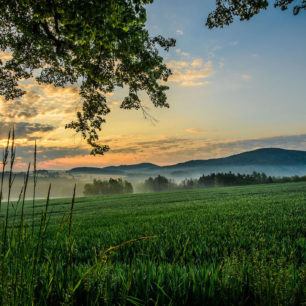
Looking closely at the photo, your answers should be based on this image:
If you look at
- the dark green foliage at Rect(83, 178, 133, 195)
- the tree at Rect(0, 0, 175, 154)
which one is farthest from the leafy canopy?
the dark green foliage at Rect(83, 178, 133, 195)

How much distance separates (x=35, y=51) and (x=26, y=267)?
14.5 metres

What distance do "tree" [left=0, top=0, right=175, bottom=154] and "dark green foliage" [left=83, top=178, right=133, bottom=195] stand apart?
582 ft

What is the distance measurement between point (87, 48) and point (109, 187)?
18883 cm

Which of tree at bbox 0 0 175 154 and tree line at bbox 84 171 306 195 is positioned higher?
tree at bbox 0 0 175 154

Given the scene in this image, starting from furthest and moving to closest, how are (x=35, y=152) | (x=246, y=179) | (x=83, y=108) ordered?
(x=246, y=179), (x=83, y=108), (x=35, y=152)

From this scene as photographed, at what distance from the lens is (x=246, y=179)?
111750 millimetres

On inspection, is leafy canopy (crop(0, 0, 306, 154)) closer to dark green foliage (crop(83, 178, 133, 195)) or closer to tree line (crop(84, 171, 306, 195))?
tree line (crop(84, 171, 306, 195))

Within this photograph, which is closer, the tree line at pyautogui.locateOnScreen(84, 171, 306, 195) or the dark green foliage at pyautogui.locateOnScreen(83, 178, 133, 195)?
the tree line at pyautogui.locateOnScreen(84, 171, 306, 195)

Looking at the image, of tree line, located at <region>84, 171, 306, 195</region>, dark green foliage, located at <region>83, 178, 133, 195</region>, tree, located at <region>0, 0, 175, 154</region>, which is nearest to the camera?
tree, located at <region>0, 0, 175, 154</region>

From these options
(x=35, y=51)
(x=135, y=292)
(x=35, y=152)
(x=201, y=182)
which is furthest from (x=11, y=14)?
(x=201, y=182)

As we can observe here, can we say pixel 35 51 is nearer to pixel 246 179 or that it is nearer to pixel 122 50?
pixel 122 50

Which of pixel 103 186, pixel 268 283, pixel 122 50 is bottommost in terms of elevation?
pixel 103 186

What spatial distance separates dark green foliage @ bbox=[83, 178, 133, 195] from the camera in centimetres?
18960

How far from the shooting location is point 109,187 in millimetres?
191250
